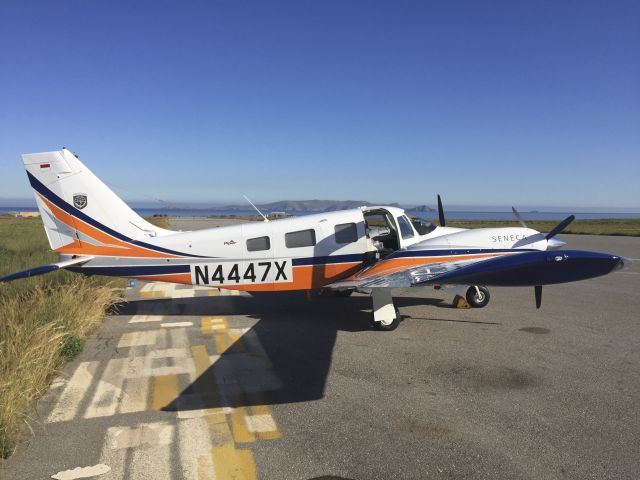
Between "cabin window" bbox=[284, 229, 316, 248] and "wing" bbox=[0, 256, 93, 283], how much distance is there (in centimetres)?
472

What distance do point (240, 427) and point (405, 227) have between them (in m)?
6.80

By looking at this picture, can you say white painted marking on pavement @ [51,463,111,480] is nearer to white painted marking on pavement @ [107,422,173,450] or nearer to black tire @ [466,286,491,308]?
white painted marking on pavement @ [107,422,173,450]

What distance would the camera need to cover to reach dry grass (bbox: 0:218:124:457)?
4777 millimetres

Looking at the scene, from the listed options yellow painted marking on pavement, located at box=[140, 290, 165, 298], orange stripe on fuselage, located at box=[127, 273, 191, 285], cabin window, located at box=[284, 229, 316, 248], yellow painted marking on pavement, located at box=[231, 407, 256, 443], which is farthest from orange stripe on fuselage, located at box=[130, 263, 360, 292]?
yellow painted marking on pavement, located at box=[231, 407, 256, 443]

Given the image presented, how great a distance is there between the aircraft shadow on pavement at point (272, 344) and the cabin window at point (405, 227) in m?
2.23

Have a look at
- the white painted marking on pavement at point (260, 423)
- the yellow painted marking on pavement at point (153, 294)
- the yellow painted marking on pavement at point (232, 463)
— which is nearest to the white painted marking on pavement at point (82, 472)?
the yellow painted marking on pavement at point (232, 463)

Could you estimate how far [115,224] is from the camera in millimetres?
9859

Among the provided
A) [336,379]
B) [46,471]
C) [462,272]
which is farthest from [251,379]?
[462,272]

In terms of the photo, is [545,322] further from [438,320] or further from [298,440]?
[298,440]

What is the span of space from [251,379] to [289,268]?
378 centimetres

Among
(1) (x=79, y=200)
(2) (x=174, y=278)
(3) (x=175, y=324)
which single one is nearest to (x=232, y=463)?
(3) (x=175, y=324)

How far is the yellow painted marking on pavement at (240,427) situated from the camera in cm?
466

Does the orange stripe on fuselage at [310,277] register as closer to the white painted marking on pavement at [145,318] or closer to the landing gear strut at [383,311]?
the landing gear strut at [383,311]

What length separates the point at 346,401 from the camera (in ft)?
18.4
